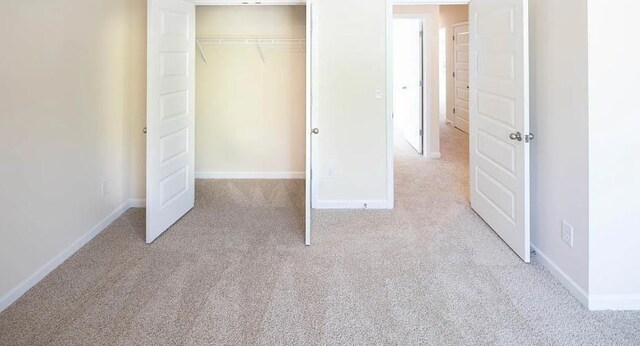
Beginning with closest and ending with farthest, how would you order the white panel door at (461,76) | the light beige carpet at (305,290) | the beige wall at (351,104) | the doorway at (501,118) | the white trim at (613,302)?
the light beige carpet at (305,290) < the white trim at (613,302) < the doorway at (501,118) < the beige wall at (351,104) < the white panel door at (461,76)

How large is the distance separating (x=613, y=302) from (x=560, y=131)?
1.05m

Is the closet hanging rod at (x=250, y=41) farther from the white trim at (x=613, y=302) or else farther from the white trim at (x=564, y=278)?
the white trim at (x=613, y=302)

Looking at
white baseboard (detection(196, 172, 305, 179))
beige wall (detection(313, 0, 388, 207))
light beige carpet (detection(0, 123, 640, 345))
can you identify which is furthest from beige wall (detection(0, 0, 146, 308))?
beige wall (detection(313, 0, 388, 207))

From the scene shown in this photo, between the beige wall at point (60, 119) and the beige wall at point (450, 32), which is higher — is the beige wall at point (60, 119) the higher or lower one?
the lower one

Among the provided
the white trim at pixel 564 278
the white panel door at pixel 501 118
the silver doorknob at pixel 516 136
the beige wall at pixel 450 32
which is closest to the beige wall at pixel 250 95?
the white panel door at pixel 501 118

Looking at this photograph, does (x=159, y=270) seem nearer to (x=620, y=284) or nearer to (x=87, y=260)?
(x=87, y=260)

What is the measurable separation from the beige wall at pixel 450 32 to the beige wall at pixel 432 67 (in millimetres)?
2297

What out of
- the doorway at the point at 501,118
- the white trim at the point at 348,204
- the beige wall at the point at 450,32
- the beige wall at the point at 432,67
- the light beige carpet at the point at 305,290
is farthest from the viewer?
the beige wall at the point at 450,32

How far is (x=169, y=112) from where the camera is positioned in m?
4.12

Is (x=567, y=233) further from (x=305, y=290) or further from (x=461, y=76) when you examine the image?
(x=461, y=76)

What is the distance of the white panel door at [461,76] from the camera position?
9.47m

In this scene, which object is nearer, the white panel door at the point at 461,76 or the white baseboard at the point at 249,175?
the white baseboard at the point at 249,175

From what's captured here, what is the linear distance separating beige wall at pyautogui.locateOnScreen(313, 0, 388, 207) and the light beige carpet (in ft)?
1.55

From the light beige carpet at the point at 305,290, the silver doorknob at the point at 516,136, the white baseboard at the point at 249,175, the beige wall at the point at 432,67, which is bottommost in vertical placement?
the light beige carpet at the point at 305,290
